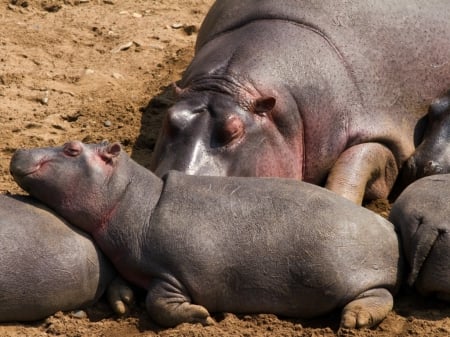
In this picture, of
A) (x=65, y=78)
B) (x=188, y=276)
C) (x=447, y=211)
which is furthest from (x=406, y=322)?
(x=65, y=78)

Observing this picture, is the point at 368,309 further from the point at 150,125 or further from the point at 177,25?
the point at 177,25

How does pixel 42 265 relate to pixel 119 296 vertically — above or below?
above

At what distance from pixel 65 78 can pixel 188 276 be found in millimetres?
3806

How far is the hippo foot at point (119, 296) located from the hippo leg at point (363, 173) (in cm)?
182

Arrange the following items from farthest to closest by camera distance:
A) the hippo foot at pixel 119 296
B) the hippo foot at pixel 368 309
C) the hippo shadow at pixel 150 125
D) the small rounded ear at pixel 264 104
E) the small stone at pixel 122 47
Answer: the small stone at pixel 122 47 → the hippo shadow at pixel 150 125 → the small rounded ear at pixel 264 104 → the hippo foot at pixel 119 296 → the hippo foot at pixel 368 309

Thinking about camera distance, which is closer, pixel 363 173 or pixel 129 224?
pixel 129 224

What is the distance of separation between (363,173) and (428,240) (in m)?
1.47

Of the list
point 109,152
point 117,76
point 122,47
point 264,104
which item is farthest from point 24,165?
point 122,47

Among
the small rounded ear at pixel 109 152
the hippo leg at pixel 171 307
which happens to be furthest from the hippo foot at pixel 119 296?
the small rounded ear at pixel 109 152

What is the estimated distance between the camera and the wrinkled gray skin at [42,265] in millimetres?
5910

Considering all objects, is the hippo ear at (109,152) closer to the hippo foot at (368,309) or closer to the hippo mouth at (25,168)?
the hippo mouth at (25,168)

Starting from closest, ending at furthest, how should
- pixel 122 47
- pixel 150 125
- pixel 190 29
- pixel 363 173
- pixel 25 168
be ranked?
1. pixel 25 168
2. pixel 363 173
3. pixel 150 125
4. pixel 122 47
5. pixel 190 29

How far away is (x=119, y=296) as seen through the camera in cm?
619

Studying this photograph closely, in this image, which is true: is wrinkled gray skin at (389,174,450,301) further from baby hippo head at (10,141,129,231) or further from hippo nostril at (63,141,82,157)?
hippo nostril at (63,141,82,157)
